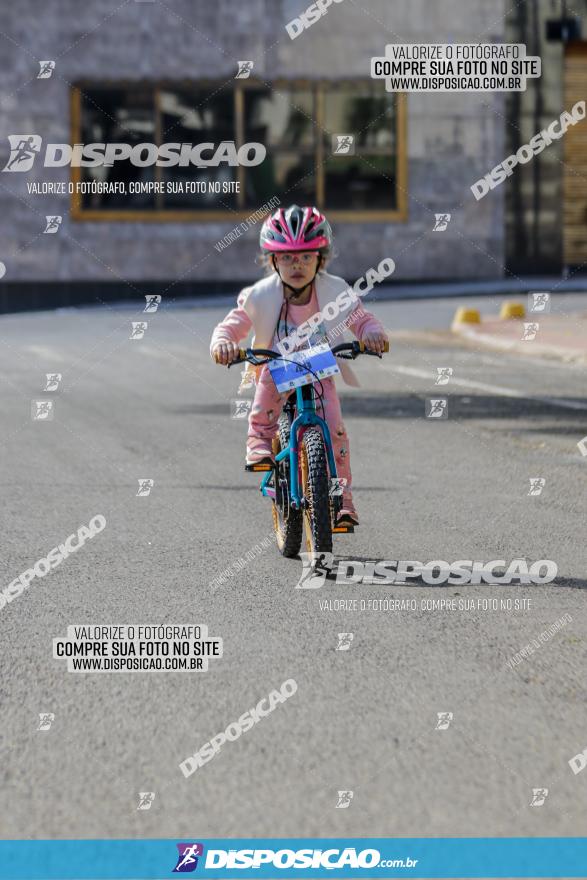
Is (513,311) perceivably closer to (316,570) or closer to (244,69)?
(244,69)

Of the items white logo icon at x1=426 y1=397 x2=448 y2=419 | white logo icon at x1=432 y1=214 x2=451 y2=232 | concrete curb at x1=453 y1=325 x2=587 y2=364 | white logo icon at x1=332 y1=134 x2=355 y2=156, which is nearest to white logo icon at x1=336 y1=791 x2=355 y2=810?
white logo icon at x1=426 y1=397 x2=448 y2=419

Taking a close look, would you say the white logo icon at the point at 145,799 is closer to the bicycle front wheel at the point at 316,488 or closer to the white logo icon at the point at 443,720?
the white logo icon at the point at 443,720

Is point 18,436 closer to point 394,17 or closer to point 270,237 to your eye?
point 270,237

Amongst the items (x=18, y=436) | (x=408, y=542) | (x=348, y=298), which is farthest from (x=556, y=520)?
(x=18, y=436)

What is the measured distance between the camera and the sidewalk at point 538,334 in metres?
18.5

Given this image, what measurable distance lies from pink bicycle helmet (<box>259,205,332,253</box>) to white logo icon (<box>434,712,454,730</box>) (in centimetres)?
280

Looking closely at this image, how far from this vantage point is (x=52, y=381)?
15.9m

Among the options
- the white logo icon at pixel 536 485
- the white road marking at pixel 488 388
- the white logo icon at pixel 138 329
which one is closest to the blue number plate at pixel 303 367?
the white logo icon at pixel 536 485

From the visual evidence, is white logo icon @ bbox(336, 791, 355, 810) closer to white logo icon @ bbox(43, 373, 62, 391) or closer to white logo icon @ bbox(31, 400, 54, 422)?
white logo icon @ bbox(31, 400, 54, 422)

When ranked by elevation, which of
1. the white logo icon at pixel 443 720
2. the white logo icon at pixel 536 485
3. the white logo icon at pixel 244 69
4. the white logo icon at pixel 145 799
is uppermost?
the white logo icon at pixel 244 69

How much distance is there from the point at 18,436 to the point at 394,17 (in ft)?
68.1

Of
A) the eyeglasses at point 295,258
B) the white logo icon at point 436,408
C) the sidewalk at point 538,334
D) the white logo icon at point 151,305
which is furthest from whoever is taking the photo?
the white logo icon at point 151,305

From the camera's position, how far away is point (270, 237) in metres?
7.27

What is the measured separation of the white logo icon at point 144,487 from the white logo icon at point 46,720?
424 centimetres
